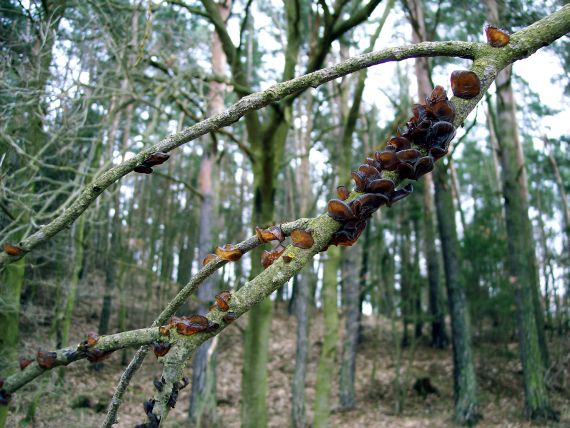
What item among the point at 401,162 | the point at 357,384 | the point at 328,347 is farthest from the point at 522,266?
the point at 401,162

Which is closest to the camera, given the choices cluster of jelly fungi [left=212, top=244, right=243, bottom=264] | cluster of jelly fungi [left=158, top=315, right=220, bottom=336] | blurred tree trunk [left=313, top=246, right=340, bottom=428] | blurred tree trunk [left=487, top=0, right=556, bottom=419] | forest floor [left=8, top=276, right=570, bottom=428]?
cluster of jelly fungi [left=158, top=315, right=220, bottom=336]

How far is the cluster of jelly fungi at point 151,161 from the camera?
1787mm

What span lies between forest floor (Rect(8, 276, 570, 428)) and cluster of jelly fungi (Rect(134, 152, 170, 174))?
21.7ft

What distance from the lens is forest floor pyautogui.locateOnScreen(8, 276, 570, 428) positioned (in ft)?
34.6

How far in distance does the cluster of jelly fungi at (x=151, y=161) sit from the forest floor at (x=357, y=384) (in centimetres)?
660

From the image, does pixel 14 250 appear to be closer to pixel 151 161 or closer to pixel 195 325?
pixel 151 161

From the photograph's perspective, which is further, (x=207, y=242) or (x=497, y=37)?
(x=207, y=242)

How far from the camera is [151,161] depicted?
1.82m

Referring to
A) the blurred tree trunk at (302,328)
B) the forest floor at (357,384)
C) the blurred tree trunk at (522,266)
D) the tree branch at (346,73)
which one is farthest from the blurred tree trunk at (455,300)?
the tree branch at (346,73)

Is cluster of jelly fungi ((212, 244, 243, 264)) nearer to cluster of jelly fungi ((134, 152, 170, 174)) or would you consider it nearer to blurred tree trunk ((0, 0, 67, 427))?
cluster of jelly fungi ((134, 152, 170, 174))

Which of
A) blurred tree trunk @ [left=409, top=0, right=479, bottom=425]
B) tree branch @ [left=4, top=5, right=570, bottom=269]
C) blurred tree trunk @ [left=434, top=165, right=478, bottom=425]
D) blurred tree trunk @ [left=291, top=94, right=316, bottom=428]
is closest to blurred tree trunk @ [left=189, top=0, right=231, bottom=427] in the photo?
blurred tree trunk @ [left=291, top=94, right=316, bottom=428]

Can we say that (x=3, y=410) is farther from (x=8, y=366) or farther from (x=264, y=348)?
(x=264, y=348)

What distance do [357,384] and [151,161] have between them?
15.7 meters

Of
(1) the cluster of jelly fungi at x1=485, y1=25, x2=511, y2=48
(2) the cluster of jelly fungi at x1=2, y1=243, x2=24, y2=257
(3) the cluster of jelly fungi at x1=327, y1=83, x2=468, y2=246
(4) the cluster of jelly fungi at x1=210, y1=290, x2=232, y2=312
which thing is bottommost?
(4) the cluster of jelly fungi at x1=210, y1=290, x2=232, y2=312
